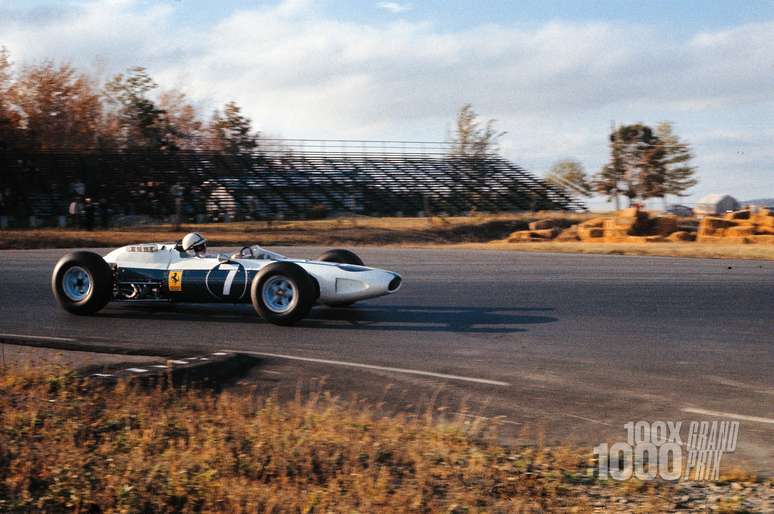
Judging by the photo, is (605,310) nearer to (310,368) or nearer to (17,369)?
(310,368)

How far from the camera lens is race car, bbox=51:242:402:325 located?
1134 centimetres

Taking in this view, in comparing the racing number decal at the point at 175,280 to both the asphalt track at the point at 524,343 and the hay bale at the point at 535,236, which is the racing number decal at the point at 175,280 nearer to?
the asphalt track at the point at 524,343

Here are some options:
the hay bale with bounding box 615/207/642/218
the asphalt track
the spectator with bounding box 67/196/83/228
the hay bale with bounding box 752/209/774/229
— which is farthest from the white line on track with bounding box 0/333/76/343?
the spectator with bounding box 67/196/83/228

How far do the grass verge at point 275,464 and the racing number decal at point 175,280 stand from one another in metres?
4.73

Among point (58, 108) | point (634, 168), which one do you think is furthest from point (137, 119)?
point (634, 168)

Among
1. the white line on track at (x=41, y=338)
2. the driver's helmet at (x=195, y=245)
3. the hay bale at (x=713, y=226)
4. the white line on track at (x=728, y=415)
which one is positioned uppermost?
the hay bale at (x=713, y=226)

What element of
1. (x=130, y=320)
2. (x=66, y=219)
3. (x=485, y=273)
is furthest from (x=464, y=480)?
(x=66, y=219)

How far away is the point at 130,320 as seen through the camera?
1223 cm

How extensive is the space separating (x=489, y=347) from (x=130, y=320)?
17.6 ft

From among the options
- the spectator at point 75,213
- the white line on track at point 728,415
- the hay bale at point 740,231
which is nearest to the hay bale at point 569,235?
the hay bale at point 740,231

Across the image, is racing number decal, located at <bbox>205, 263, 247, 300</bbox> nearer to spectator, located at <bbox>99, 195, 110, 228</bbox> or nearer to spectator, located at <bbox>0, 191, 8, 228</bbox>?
spectator, located at <bbox>99, 195, 110, 228</bbox>

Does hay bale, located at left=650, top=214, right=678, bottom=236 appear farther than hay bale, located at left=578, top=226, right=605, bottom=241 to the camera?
No

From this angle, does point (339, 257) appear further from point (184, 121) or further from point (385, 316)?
point (184, 121)

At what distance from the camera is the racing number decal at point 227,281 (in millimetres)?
11742
